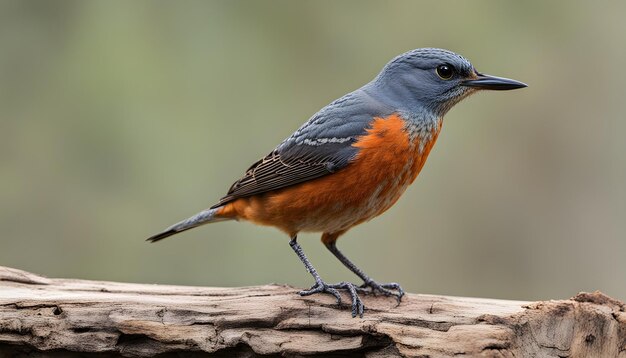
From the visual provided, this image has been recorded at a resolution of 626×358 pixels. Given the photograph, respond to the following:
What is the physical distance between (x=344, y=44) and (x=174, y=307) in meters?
3.83

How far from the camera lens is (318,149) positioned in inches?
230

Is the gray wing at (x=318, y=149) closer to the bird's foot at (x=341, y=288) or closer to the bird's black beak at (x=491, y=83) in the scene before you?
the bird's black beak at (x=491, y=83)

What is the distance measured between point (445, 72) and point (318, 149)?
103cm

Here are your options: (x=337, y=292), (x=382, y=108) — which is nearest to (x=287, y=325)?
(x=337, y=292)

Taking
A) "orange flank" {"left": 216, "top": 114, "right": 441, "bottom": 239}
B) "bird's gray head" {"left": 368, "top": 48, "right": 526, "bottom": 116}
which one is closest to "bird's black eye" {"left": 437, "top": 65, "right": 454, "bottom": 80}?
"bird's gray head" {"left": 368, "top": 48, "right": 526, "bottom": 116}

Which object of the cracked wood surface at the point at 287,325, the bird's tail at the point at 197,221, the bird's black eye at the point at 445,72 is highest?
the bird's black eye at the point at 445,72

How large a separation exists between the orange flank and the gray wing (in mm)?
58

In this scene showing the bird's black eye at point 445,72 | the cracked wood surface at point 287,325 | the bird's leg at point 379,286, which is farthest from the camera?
the bird's black eye at point 445,72

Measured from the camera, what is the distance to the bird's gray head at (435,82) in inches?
230

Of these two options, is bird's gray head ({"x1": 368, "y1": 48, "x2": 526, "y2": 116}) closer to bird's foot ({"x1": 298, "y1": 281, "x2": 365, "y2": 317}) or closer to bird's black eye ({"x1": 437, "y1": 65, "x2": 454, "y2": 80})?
bird's black eye ({"x1": 437, "y1": 65, "x2": 454, "y2": 80})

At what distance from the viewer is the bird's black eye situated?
586 centimetres

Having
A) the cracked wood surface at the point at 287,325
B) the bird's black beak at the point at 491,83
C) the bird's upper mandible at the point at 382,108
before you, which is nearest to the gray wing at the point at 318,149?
A: the bird's upper mandible at the point at 382,108

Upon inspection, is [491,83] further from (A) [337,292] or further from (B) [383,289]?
(A) [337,292]

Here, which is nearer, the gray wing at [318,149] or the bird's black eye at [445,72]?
the gray wing at [318,149]
